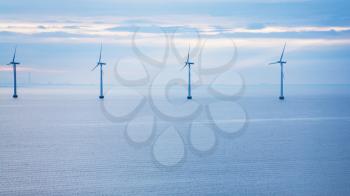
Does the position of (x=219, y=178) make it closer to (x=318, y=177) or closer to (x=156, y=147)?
(x=318, y=177)

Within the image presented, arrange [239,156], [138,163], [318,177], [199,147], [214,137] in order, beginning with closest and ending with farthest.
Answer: [318,177] → [138,163] → [239,156] → [199,147] → [214,137]

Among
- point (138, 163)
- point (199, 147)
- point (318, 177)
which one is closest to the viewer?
point (318, 177)

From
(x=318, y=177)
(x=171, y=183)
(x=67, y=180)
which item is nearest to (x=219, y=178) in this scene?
(x=171, y=183)

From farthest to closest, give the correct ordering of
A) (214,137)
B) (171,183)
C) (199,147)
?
(214,137), (199,147), (171,183)

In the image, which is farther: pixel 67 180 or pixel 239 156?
pixel 239 156

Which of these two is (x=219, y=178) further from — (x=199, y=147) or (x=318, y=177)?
(x=199, y=147)

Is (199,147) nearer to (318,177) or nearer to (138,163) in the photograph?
(138,163)

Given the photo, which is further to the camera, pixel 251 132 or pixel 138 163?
pixel 251 132

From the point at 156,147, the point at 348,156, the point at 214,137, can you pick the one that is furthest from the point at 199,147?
the point at 348,156

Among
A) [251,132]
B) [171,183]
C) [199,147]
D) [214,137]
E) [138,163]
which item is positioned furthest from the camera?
[251,132]
